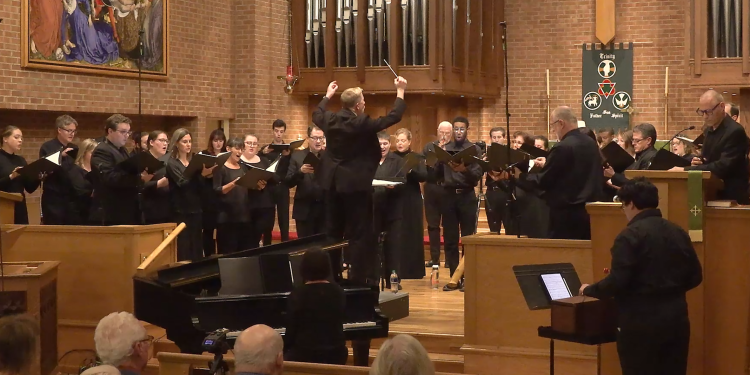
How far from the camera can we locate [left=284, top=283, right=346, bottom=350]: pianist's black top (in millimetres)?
4973

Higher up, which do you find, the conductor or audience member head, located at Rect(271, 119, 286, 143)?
audience member head, located at Rect(271, 119, 286, 143)

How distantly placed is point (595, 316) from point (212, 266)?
2.32 m

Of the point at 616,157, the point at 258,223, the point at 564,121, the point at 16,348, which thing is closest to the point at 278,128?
the point at 258,223

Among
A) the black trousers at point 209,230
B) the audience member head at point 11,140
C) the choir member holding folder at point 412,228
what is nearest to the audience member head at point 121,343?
the audience member head at point 11,140

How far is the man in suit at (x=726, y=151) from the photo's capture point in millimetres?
6273

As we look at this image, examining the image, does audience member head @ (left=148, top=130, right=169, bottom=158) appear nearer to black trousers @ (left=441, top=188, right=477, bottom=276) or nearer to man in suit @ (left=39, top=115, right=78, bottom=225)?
man in suit @ (left=39, top=115, right=78, bottom=225)

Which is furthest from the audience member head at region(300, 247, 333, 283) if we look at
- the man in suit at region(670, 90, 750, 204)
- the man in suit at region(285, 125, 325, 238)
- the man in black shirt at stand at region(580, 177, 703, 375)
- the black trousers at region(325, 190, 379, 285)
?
the man in suit at region(285, 125, 325, 238)

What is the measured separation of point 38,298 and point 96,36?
4908mm

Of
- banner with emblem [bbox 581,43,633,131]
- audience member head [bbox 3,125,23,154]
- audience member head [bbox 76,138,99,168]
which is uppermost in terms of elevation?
banner with emblem [bbox 581,43,633,131]

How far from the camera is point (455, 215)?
29.9ft

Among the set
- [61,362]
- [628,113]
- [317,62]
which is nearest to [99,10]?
[317,62]

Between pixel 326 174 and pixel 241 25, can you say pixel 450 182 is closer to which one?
pixel 326 174

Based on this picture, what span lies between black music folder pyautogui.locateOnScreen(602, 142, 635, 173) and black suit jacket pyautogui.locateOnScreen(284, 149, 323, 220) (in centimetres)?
292

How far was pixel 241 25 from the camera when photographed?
12633 millimetres
